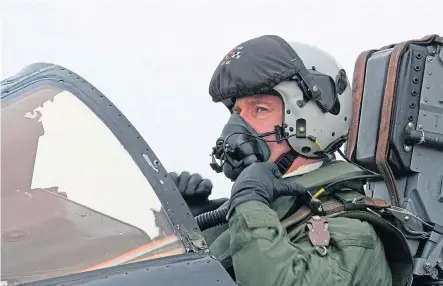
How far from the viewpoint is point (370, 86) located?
4156mm

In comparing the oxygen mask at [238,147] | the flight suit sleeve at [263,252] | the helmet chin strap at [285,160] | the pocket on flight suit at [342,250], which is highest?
the oxygen mask at [238,147]

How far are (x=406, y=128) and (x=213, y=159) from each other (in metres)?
1.29

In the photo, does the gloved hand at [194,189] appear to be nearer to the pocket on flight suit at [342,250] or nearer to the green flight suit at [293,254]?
the green flight suit at [293,254]

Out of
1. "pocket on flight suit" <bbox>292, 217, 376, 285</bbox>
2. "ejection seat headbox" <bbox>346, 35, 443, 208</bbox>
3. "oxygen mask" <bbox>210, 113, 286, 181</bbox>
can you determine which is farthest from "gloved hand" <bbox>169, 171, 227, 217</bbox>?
"ejection seat headbox" <bbox>346, 35, 443, 208</bbox>

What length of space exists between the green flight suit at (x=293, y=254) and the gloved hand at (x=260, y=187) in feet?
0.15

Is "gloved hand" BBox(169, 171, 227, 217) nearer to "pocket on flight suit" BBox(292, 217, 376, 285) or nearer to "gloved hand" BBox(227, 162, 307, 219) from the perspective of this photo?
"gloved hand" BBox(227, 162, 307, 219)

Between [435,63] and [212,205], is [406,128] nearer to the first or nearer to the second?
[435,63]

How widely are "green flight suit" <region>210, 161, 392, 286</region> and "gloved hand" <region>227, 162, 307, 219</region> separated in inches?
1.9

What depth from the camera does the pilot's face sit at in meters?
3.21

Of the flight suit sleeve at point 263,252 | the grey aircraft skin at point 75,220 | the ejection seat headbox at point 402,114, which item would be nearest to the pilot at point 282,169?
the flight suit sleeve at point 263,252

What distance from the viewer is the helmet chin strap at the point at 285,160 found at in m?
3.22

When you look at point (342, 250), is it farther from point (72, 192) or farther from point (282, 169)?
point (72, 192)

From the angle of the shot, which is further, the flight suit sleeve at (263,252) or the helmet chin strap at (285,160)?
the helmet chin strap at (285,160)

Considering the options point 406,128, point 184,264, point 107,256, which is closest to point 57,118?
point 107,256
